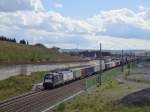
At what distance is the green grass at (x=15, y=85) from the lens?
2210 inches

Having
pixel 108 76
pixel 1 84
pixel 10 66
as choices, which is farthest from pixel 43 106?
pixel 108 76

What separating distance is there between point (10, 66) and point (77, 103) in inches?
1034

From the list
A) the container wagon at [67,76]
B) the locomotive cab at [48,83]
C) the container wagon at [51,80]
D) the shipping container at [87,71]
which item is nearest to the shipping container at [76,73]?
the container wagon at [67,76]

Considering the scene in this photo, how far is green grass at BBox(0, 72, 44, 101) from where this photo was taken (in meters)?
56.1

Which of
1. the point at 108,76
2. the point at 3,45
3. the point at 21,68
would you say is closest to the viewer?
the point at 21,68

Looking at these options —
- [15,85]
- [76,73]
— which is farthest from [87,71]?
[15,85]

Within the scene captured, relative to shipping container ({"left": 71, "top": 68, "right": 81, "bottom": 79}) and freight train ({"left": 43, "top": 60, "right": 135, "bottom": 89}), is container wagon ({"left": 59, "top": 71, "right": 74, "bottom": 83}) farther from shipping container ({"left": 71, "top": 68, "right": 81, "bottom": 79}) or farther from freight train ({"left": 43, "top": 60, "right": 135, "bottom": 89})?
shipping container ({"left": 71, "top": 68, "right": 81, "bottom": 79})

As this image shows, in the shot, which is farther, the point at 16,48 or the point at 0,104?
the point at 16,48

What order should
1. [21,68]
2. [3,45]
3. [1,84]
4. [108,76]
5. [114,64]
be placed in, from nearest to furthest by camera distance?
[1,84], [21,68], [108,76], [3,45], [114,64]

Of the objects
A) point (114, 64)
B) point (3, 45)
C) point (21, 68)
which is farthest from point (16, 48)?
point (21, 68)

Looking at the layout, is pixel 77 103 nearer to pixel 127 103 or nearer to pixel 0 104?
pixel 127 103

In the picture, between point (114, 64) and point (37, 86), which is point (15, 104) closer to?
point (37, 86)

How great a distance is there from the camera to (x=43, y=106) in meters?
42.8

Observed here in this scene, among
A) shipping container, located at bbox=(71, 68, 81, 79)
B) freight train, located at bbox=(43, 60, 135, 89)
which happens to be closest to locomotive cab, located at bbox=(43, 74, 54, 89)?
freight train, located at bbox=(43, 60, 135, 89)
